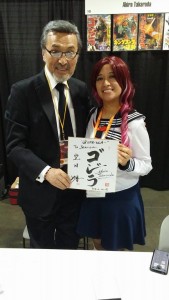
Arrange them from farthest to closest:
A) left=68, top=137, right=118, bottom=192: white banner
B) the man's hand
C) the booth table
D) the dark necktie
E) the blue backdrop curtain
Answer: the blue backdrop curtain
the dark necktie
the man's hand
left=68, top=137, right=118, bottom=192: white banner
the booth table

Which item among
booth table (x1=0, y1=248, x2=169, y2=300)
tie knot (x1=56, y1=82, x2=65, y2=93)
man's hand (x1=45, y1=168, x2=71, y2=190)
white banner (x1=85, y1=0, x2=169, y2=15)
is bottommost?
booth table (x1=0, y1=248, x2=169, y2=300)

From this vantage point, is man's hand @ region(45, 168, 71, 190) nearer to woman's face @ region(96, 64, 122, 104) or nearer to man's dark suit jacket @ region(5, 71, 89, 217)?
man's dark suit jacket @ region(5, 71, 89, 217)

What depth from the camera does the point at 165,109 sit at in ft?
10.4

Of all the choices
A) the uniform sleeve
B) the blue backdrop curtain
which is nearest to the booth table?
the uniform sleeve

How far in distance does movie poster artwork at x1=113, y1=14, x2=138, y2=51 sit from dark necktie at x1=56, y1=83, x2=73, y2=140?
5.45ft

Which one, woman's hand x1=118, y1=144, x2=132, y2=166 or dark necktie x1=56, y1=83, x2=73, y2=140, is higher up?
dark necktie x1=56, y1=83, x2=73, y2=140

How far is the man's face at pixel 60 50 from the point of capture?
4.49 feet

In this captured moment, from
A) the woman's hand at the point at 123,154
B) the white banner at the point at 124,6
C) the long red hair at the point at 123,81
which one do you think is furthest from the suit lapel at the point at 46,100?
the white banner at the point at 124,6

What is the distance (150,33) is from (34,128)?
2034mm

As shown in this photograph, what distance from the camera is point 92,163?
1.29m

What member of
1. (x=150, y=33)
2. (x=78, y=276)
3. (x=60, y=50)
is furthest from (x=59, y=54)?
(x=150, y=33)

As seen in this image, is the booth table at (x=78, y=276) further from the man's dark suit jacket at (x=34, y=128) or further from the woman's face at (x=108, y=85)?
the woman's face at (x=108, y=85)

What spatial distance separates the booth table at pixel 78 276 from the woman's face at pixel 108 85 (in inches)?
28.7

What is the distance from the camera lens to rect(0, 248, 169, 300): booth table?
1.03 m
